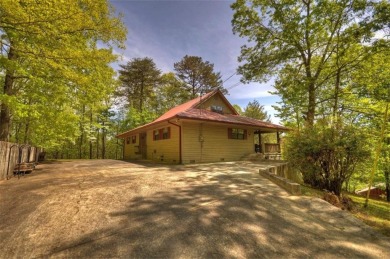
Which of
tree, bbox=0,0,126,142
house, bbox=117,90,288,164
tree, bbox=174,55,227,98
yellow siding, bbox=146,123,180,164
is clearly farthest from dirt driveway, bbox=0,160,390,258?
tree, bbox=174,55,227,98

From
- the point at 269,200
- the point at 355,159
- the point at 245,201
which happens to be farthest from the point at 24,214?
the point at 355,159

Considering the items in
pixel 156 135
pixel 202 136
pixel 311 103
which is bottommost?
pixel 202 136

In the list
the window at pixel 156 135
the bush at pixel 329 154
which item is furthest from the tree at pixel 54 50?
the bush at pixel 329 154

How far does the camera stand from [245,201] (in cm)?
491

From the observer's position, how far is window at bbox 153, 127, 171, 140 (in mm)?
15244

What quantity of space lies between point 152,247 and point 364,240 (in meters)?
3.61

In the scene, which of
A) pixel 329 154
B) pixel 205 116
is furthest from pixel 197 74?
pixel 329 154

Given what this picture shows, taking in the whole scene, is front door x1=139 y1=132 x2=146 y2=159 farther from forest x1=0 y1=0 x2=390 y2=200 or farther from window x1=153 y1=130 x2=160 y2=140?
forest x1=0 y1=0 x2=390 y2=200

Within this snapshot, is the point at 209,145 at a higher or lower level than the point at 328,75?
lower

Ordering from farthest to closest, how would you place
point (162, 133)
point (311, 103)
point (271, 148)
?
point (271, 148), point (162, 133), point (311, 103)

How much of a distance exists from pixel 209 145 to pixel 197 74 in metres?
17.2

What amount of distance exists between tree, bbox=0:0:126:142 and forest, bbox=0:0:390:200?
0.04 metres

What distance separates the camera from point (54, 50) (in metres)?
7.93

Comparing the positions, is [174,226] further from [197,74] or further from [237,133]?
[197,74]
